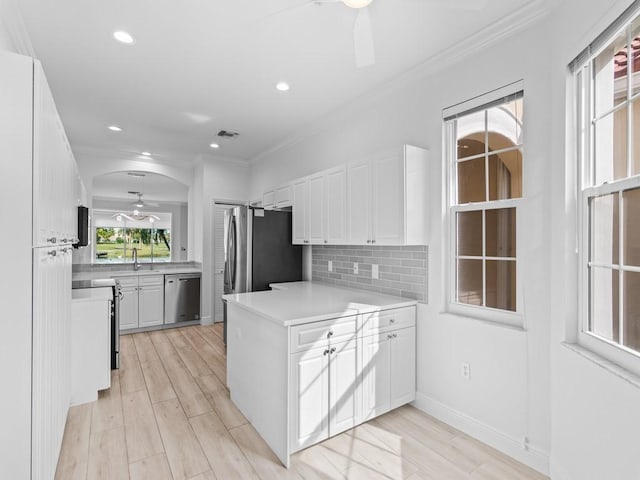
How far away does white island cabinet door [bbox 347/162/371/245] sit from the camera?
2922mm

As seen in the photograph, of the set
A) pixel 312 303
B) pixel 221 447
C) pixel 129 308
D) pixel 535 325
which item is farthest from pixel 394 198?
pixel 129 308

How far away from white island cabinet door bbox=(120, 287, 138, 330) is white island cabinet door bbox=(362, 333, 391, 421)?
13.3ft

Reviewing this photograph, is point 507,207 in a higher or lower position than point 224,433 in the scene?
higher

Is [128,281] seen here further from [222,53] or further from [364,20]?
[364,20]

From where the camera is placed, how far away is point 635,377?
1323 mm

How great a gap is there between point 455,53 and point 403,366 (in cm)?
246

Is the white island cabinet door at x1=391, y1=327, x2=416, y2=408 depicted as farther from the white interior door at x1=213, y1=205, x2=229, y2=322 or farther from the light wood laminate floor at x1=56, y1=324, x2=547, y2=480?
the white interior door at x1=213, y1=205, x2=229, y2=322

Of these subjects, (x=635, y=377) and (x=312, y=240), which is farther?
(x=312, y=240)

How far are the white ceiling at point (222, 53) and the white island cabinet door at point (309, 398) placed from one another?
220 centimetres

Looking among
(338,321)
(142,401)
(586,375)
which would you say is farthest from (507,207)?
(142,401)

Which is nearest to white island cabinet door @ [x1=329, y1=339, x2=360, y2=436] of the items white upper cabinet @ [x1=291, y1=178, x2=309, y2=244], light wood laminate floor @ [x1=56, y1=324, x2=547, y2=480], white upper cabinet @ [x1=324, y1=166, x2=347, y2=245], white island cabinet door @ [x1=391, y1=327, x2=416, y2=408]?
light wood laminate floor @ [x1=56, y1=324, x2=547, y2=480]

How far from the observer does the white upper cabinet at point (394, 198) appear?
2578 mm

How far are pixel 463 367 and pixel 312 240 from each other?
6.39 ft

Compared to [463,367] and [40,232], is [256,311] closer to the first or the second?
[40,232]
